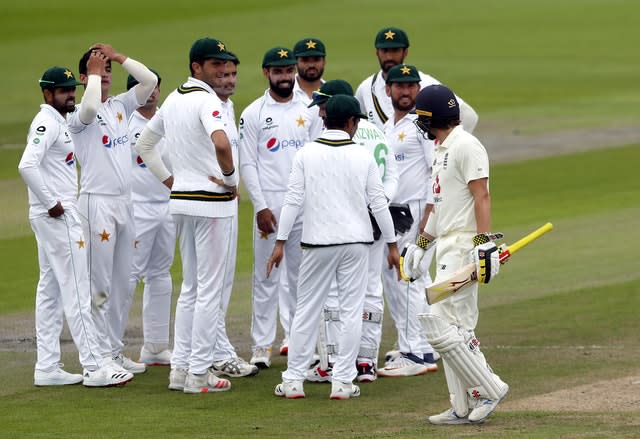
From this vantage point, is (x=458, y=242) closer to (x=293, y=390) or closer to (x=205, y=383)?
(x=293, y=390)

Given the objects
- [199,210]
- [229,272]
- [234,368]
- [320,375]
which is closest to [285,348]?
[234,368]

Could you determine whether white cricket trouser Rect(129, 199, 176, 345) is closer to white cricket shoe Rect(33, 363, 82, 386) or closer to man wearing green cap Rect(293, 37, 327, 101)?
white cricket shoe Rect(33, 363, 82, 386)

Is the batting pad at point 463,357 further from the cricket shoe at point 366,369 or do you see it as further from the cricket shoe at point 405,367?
the cricket shoe at point 405,367

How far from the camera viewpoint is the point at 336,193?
29.4ft

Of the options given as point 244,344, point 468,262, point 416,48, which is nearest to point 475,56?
point 416,48

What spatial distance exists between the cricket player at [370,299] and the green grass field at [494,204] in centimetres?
24

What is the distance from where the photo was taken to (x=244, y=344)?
1125cm

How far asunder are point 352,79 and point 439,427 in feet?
76.0

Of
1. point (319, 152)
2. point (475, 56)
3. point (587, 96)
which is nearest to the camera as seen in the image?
point (319, 152)

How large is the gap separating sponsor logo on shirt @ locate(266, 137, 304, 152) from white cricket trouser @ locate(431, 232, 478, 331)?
2626 mm

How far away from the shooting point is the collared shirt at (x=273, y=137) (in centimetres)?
1041

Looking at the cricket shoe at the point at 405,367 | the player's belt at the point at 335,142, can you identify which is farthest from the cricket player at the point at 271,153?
the player's belt at the point at 335,142

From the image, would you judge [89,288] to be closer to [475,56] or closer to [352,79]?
[352,79]

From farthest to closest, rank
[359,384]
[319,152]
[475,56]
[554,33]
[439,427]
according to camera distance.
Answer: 1. [554,33]
2. [475,56]
3. [359,384]
4. [319,152]
5. [439,427]
